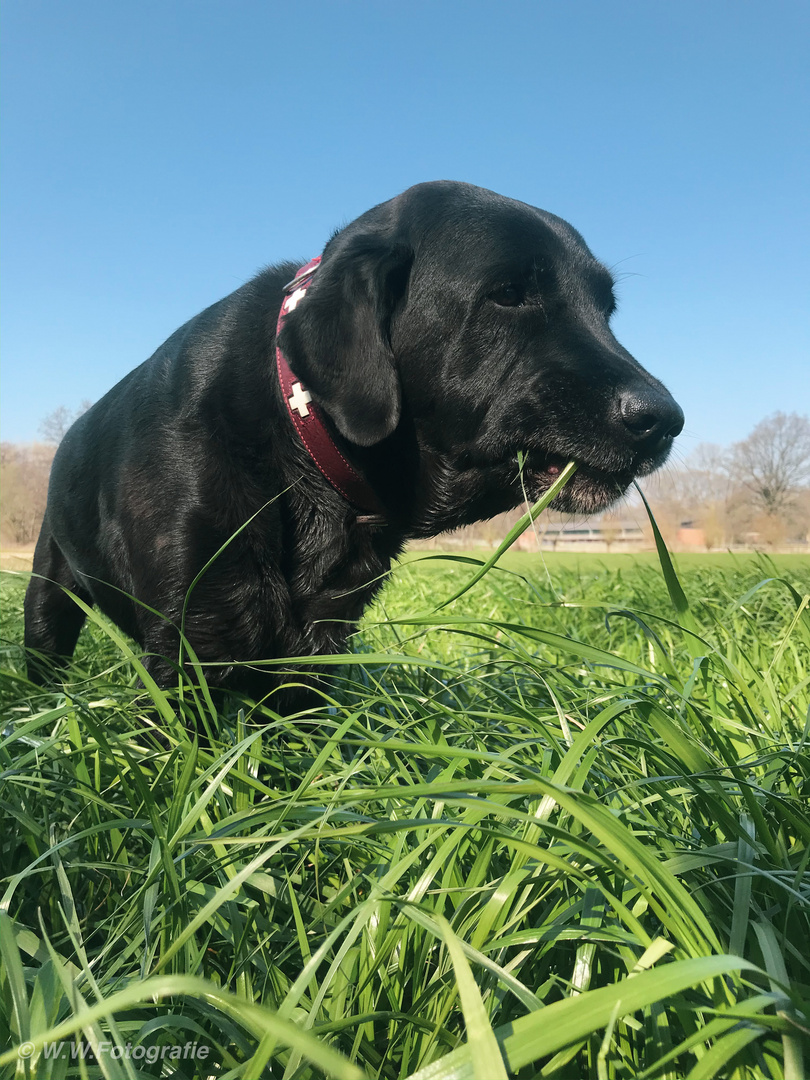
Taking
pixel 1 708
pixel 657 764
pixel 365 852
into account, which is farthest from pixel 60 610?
pixel 657 764

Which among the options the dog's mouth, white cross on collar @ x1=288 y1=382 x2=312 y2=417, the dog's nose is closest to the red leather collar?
white cross on collar @ x1=288 y1=382 x2=312 y2=417

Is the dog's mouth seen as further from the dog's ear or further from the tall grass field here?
the tall grass field

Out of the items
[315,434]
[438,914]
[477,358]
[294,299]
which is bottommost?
[438,914]

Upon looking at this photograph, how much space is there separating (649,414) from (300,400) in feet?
3.19

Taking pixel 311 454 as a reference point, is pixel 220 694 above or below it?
below

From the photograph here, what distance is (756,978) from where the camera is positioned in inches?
30.2

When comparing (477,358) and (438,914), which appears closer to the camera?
(438,914)

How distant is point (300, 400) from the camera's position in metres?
2.07

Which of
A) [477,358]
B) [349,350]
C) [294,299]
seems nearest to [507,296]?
[477,358]

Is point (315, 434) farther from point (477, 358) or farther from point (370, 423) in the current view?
point (477, 358)

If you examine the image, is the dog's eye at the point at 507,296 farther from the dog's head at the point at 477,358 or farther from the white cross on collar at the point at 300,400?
the white cross on collar at the point at 300,400

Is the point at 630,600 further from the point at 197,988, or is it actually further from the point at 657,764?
the point at 197,988

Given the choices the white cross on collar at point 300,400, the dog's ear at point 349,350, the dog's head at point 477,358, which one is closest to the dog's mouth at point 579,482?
the dog's head at point 477,358

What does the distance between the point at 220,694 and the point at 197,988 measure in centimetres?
167
